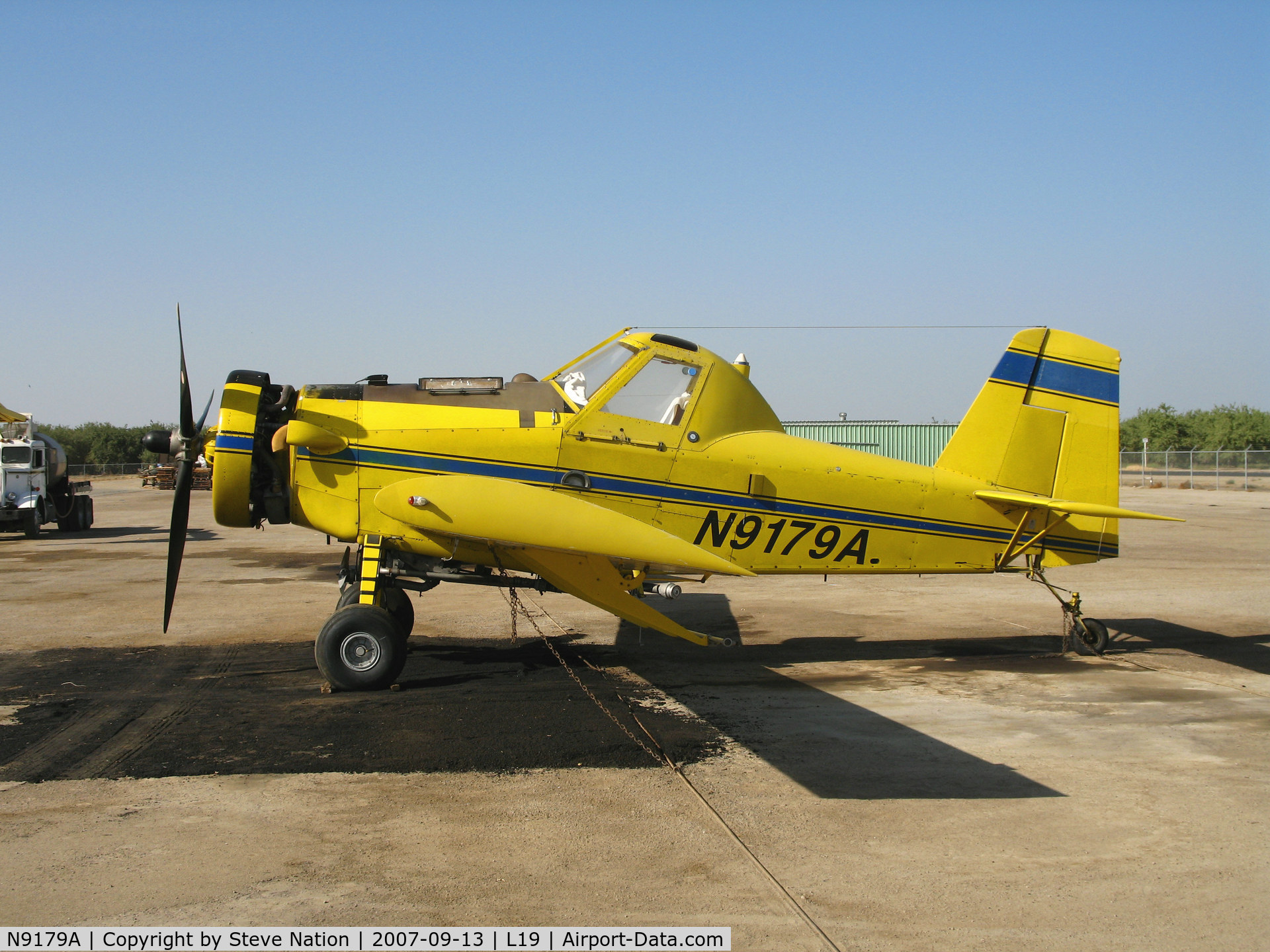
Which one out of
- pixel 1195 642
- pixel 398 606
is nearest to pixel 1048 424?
pixel 1195 642

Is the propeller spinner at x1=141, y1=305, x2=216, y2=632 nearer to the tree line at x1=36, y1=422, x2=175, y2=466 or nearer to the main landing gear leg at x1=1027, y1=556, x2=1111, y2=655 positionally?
the main landing gear leg at x1=1027, y1=556, x2=1111, y2=655

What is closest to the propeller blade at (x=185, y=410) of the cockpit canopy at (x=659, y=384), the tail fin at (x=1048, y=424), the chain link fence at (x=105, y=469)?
the cockpit canopy at (x=659, y=384)

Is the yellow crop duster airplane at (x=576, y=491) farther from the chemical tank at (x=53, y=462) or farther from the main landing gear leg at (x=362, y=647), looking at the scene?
the chemical tank at (x=53, y=462)

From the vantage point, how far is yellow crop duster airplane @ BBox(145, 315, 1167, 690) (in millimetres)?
7578

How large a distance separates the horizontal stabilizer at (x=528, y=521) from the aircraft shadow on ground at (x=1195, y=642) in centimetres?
613

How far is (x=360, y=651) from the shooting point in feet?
25.5

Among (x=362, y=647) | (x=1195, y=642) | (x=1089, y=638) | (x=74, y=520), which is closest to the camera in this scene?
(x=362, y=647)

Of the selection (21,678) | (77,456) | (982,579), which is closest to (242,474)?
(21,678)

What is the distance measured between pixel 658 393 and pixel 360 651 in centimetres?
353

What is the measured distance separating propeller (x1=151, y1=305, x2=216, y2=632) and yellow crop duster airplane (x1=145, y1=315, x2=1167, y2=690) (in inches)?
1.0

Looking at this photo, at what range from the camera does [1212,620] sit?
11.7 m

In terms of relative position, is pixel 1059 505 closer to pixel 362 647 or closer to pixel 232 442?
pixel 362 647

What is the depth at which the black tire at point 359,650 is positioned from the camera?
768 cm

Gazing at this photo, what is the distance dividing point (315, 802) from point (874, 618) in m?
8.48
